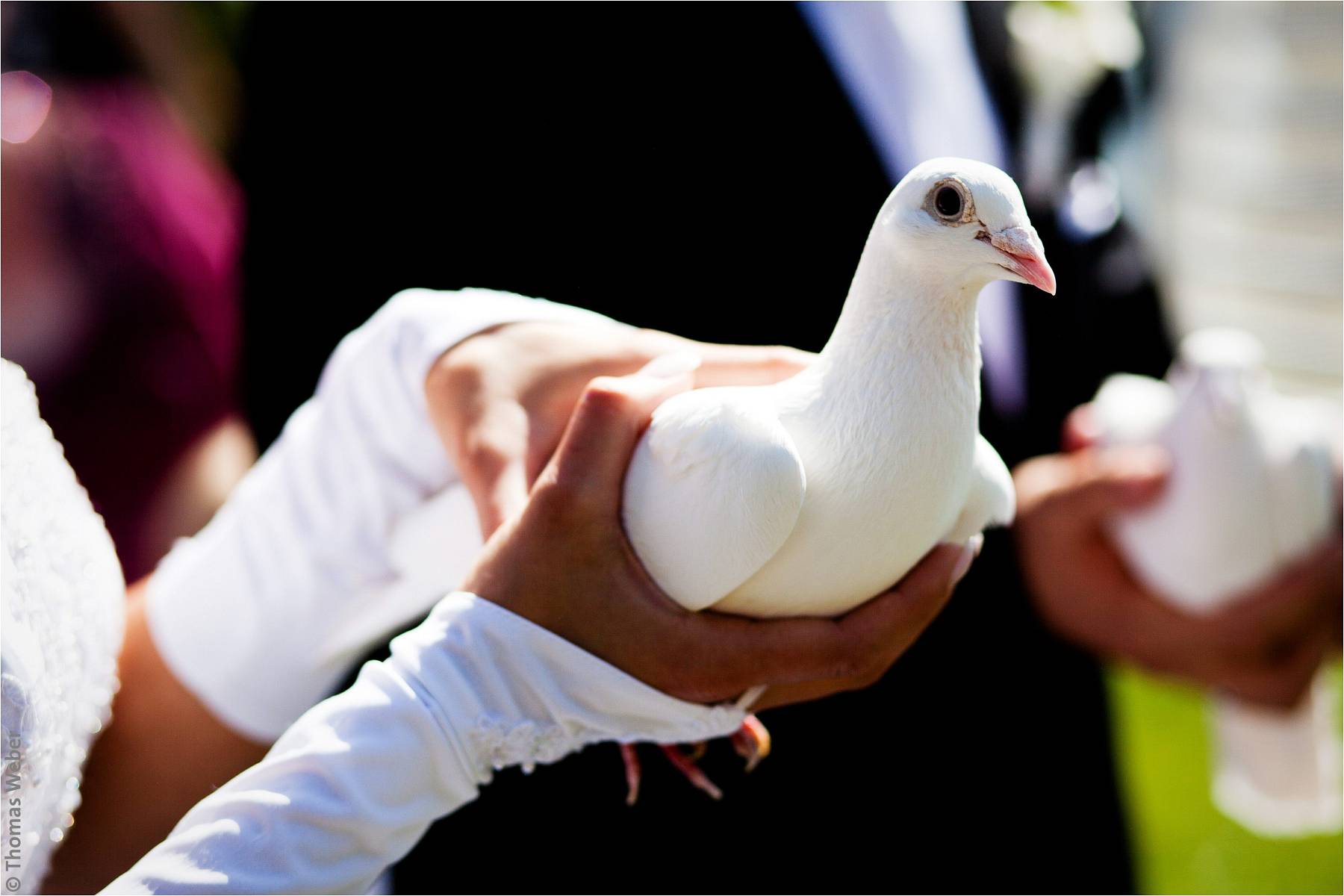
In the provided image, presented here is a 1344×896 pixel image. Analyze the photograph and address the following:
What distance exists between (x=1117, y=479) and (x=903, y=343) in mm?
530

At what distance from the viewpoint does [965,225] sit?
0.35 meters

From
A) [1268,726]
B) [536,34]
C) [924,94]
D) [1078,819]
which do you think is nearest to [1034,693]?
[1078,819]

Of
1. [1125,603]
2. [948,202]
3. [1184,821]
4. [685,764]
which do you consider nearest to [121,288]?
[685,764]

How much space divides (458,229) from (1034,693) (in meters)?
0.57

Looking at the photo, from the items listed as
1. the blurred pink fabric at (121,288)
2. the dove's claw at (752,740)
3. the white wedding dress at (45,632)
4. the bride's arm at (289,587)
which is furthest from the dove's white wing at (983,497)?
the blurred pink fabric at (121,288)

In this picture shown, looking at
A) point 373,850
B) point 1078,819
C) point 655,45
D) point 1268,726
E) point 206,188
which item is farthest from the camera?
point 206,188

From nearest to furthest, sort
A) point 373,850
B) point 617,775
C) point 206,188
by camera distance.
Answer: point 373,850, point 617,775, point 206,188

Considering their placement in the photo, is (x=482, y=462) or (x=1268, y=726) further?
(x=1268, y=726)

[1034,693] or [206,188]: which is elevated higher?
[206,188]

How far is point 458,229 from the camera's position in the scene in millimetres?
547

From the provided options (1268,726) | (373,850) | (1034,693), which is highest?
(373,850)

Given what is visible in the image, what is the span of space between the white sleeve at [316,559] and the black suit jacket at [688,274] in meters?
0.08

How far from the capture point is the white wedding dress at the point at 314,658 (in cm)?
37

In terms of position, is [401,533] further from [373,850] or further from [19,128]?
[19,128]
